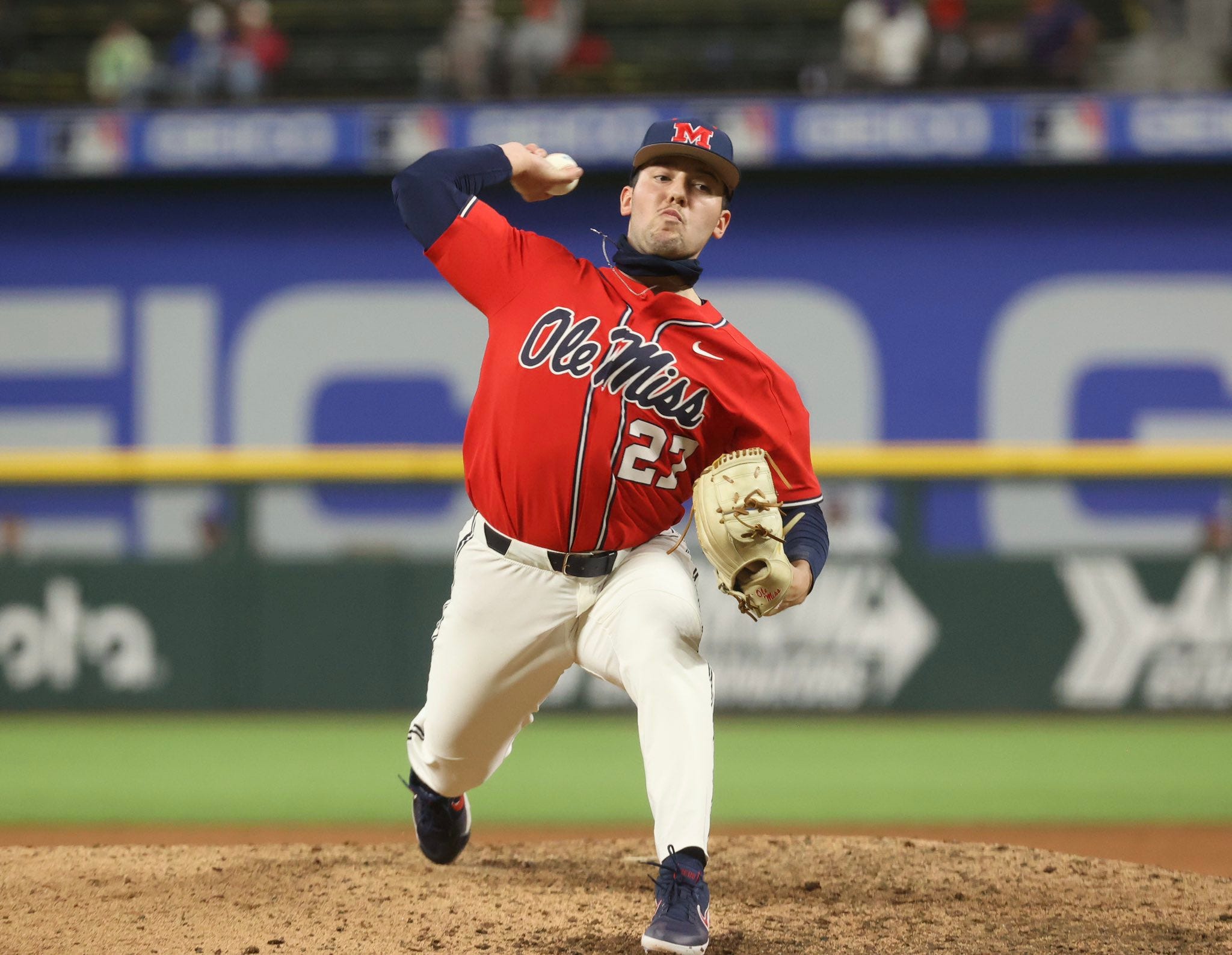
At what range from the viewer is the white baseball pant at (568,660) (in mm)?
2783

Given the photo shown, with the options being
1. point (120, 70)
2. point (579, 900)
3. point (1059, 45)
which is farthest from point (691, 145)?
point (120, 70)

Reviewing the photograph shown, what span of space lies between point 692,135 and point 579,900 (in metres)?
1.74

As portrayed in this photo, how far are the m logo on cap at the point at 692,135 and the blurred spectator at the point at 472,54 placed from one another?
679 centimetres

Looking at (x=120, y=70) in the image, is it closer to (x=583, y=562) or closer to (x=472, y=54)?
(x=472, y=54)

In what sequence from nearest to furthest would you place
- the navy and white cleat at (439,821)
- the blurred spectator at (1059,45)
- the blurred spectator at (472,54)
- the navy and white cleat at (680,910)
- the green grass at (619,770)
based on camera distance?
the navy and white cleat at (680,910) → the navy and white cleat at (439,821) → the green grass at (619,770) → the blurred spectator at (1059,45) → the blurred spectator at (472,54)

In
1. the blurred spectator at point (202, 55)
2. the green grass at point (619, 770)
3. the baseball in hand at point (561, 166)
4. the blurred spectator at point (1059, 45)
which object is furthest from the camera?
the blurred spectator at point (202, 55)

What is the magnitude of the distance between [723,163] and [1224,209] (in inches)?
308

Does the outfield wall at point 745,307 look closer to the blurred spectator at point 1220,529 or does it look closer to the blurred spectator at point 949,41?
the blurred spectator at point 949,41

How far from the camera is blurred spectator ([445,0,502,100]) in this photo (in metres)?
9.49

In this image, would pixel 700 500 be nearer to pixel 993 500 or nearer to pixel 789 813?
pixel 789 813

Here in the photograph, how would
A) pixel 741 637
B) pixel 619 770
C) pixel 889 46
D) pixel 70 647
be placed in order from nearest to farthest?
pixel 619 770 → pixel 741 637 → pixel 70 647 → pixel 889 46

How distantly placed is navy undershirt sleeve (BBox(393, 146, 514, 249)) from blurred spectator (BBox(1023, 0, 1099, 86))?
23.5ft

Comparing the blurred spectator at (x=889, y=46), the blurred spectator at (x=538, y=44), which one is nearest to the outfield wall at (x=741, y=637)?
the blurred spectator at (x=889, y=46)

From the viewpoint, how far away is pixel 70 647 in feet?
21.5
